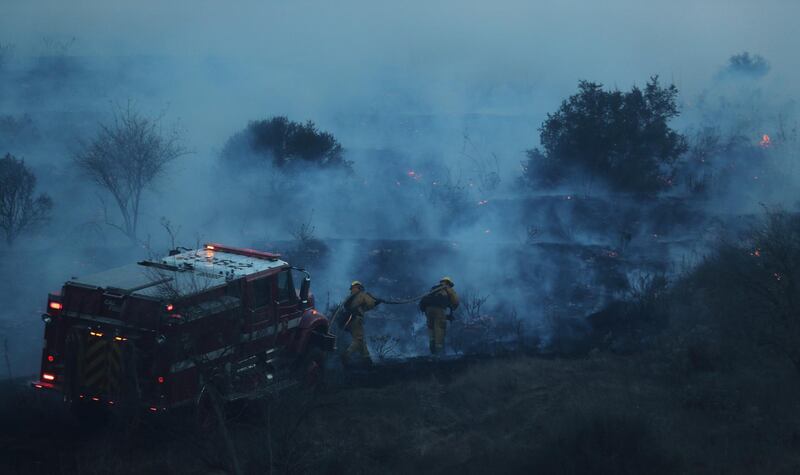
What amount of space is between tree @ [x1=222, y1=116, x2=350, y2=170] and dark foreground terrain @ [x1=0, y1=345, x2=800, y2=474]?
509 inches

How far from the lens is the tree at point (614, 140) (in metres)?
24.7

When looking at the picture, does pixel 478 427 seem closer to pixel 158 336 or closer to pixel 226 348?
pixel 226 348

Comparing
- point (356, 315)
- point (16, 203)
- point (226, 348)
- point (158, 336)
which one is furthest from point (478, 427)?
point (16, 203)

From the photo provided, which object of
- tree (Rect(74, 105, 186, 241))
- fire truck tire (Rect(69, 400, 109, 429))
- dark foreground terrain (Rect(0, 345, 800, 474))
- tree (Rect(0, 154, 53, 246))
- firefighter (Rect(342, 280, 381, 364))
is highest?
tree (Rect(74, 105, 186, 241))

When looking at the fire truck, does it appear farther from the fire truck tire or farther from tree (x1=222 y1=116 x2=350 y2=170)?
tree (x1=222 y1=116 x2=350 y2=170)

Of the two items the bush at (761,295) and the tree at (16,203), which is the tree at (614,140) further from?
the tree at (16,203)

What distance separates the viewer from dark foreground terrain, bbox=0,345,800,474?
8.40 m

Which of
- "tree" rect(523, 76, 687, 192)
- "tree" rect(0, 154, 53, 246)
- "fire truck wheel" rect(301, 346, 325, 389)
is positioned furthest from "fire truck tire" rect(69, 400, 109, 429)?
"tree" rect(523, 76, 687, 192)

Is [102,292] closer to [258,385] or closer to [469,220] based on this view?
[258,385]

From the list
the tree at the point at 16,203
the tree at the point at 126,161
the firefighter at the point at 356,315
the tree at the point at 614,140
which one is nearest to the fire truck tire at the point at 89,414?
the firefighter at the point at 356,315

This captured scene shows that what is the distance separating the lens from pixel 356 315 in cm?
1323

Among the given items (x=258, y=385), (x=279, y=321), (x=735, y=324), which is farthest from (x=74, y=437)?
(x=735, y=324)

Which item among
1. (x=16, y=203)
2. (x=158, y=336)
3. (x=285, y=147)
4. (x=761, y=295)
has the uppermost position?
(x=285, y=147)

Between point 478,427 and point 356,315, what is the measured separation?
3.47m
